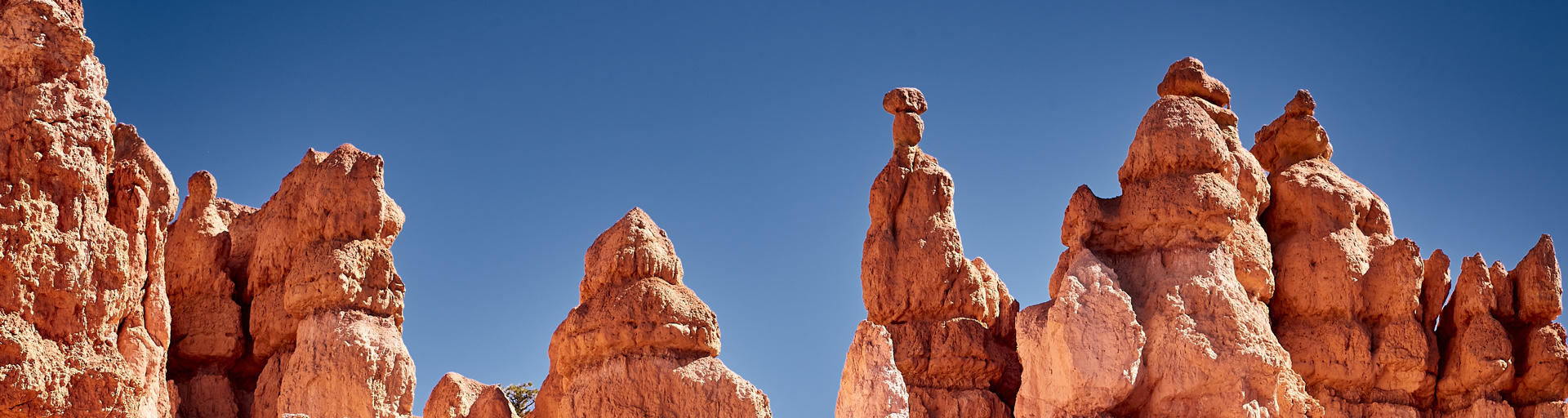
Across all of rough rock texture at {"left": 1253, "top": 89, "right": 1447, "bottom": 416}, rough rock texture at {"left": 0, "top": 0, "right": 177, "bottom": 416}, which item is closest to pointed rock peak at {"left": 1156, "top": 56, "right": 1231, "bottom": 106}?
rough rock texture at {"left": 1253, "top": 89, "right": 1447, "bottom": 416}

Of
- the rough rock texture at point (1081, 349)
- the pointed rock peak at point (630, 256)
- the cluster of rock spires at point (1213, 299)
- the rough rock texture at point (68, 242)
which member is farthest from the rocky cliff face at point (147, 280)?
the rough rock texture at point (1081, 349)

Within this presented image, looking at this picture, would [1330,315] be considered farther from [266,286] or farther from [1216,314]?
[266,286]

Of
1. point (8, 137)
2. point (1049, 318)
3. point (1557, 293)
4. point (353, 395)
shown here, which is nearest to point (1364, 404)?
point (1557, 293)

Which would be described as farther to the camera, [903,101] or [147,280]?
[903,101]

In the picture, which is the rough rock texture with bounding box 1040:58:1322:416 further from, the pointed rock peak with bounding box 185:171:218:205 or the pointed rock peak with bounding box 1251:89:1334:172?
the pointed rock peak with bounding box 185:171:218:205

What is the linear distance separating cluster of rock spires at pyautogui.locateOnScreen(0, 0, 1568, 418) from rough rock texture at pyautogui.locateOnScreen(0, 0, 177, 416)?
0.02 meters

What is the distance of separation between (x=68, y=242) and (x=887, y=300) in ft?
44.4

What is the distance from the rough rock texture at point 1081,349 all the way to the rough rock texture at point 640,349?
10.3 ft

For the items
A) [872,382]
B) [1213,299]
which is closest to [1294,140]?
[1213,299]

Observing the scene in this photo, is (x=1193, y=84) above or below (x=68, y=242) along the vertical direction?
above

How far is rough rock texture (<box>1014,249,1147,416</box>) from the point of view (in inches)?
748

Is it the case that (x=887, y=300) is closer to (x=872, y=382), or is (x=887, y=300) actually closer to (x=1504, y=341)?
(x=872, y=382)

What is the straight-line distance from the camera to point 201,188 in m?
22.8

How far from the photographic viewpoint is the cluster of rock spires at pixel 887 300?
1227 cm
